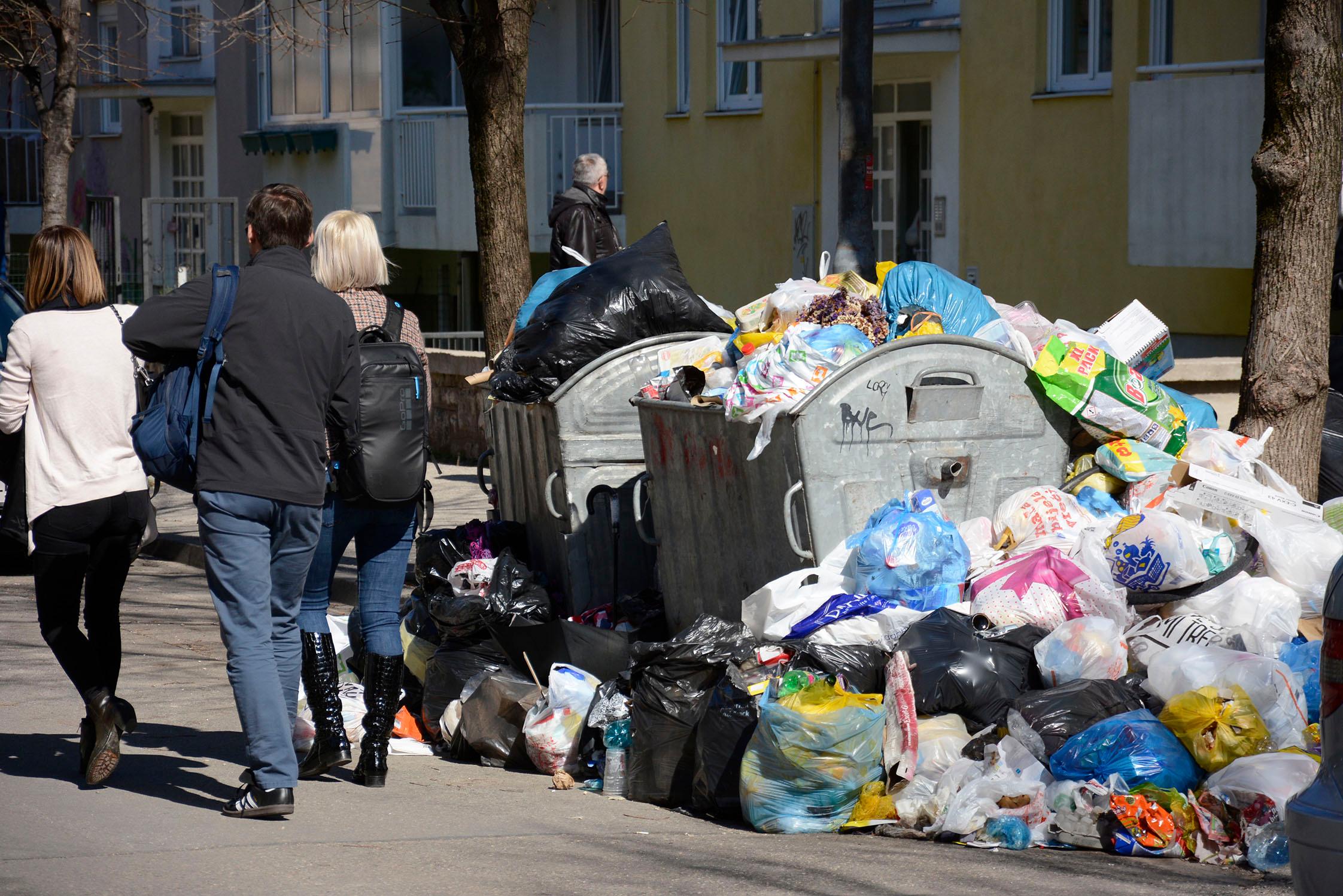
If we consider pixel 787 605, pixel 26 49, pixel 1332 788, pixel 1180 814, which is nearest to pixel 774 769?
pixel 787 605

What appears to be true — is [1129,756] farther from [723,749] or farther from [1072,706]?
[723,749]

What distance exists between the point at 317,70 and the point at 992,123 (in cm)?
1150

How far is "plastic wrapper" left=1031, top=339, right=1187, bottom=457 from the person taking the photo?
19.9 feet

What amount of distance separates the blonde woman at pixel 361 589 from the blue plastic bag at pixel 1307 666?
8.87 feet

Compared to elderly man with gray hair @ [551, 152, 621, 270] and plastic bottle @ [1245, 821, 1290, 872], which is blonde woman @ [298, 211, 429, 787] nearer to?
plastic bottle @ [1245, 821, 1290, 872]

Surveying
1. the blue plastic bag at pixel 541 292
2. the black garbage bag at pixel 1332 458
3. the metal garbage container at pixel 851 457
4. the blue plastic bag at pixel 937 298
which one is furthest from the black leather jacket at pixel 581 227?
the black garbage bag at pixel 1332 458

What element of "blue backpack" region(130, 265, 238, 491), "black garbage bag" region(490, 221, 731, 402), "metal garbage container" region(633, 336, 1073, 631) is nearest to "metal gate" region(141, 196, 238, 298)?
"black garbage bag" region(490, 221, 731, 402)

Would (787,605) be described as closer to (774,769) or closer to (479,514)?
(774,769)

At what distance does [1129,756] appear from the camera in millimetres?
4684

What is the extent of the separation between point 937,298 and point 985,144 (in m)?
8.79

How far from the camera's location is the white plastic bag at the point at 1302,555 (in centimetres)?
547

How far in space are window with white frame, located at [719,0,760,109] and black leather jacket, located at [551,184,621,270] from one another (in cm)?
824

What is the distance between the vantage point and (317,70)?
23141mm

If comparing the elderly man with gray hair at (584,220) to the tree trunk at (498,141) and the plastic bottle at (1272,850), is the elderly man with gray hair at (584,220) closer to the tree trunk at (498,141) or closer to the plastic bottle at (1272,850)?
the tree trunk at (498,141)
